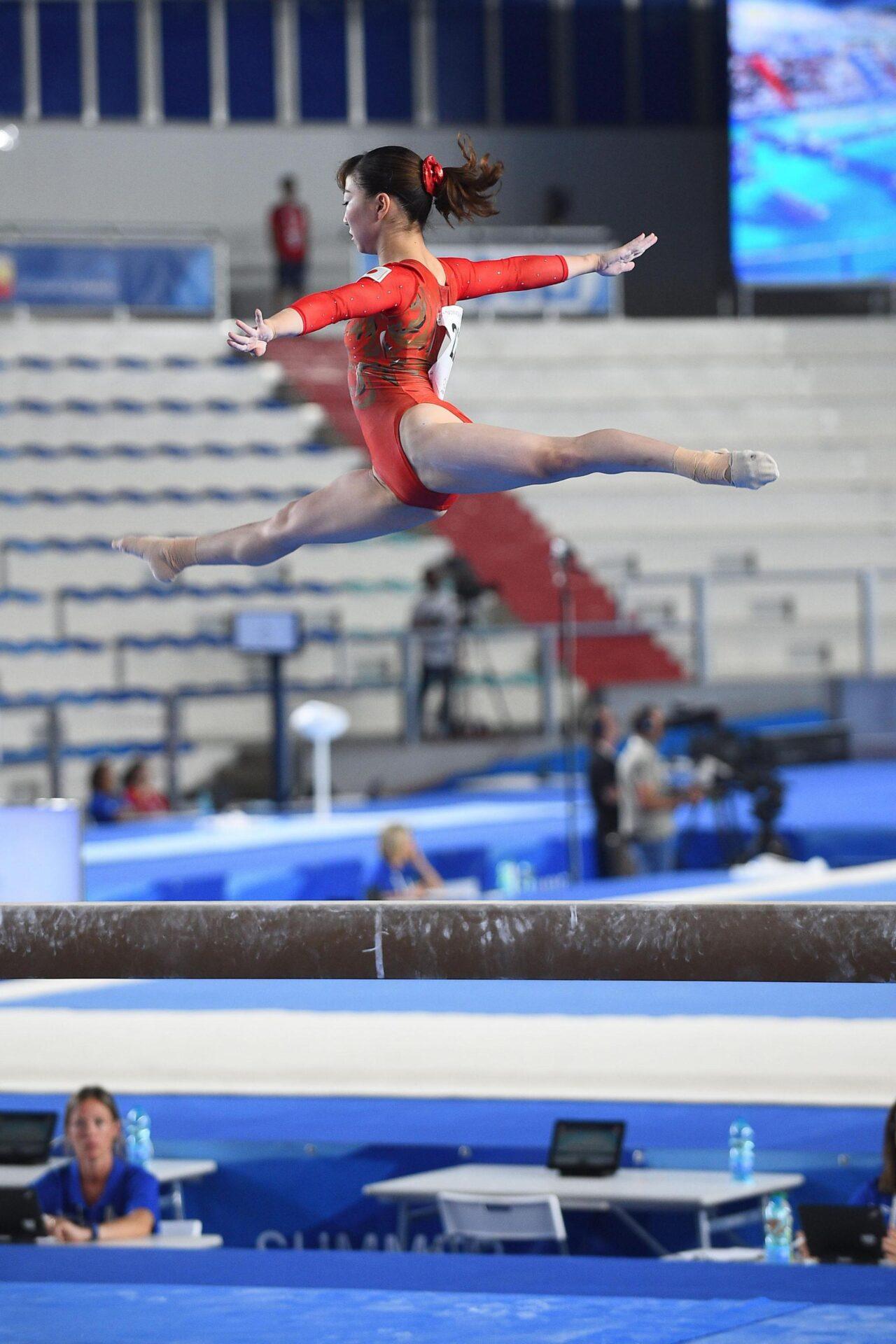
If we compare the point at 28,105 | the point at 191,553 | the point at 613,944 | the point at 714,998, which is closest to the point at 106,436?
the point at 28,105

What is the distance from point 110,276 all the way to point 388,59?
17.4 feet

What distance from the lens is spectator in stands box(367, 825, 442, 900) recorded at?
8.18 metres

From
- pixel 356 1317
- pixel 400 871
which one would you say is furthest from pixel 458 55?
pixel 356 1317

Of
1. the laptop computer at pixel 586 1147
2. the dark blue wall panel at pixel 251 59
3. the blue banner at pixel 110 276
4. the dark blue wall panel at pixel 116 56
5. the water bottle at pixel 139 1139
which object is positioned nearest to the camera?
the laptop computer at pixel 586 1147

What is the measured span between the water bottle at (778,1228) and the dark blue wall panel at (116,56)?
53.6 ft

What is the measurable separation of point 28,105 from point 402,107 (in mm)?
3886

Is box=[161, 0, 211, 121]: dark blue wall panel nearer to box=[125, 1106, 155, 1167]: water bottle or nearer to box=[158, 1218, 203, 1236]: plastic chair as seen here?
box=[125, 1106, 155, 1167]: water bottle

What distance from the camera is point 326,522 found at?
3.13 m

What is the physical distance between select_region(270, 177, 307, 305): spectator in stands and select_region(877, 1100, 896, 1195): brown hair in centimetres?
1333

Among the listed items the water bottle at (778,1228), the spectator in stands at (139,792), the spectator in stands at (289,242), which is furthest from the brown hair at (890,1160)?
the spectator in stands at (289,242)

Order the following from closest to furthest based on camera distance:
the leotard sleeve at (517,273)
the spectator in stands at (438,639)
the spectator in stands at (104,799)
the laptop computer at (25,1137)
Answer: the leotard sleeve at (517,273) < the laptop computer at (25,1137) < the spectator in stands at (104,799) < the spectator in stands at (438,639)

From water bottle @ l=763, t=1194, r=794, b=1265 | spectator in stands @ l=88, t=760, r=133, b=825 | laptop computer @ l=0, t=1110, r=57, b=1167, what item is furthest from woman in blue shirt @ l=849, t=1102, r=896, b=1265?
spectator in stands @ l=88, t=760, r=133, b=825

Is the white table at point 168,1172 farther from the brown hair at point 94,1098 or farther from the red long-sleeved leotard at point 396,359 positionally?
the red long-sleeved leotard at point 396,359

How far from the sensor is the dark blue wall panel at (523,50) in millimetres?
19234
